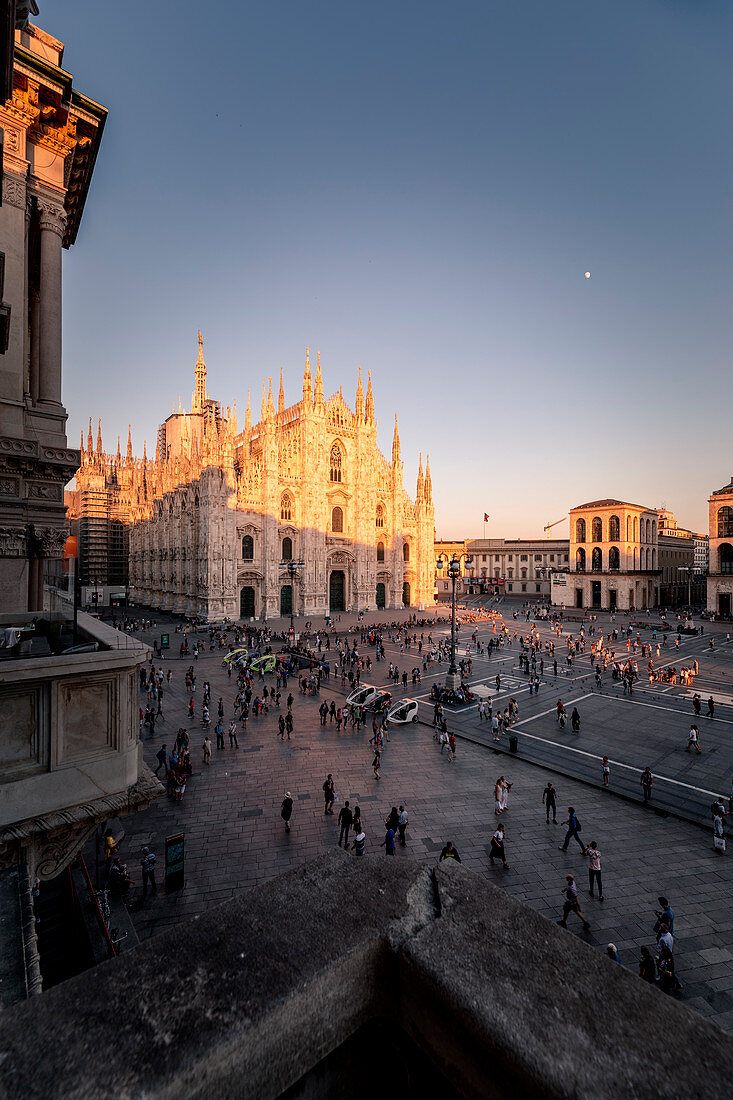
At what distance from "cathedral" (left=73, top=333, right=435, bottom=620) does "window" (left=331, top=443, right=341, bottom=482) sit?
0.12 m

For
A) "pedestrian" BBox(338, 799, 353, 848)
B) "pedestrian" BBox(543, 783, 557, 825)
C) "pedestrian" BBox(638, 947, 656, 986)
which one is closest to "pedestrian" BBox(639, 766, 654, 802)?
"pedestrian" BBox(543, 783, 557, 825)

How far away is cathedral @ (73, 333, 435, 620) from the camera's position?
1813 inches

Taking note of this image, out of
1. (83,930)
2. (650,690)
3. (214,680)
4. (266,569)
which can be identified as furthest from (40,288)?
(266,569)

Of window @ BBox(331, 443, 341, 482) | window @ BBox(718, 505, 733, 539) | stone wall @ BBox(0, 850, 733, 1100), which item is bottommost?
stone wall @ BBox(0, 850, 733, 1100)

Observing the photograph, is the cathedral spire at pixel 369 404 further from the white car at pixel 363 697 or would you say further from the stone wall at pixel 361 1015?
the stone wall at pixel 361 1015

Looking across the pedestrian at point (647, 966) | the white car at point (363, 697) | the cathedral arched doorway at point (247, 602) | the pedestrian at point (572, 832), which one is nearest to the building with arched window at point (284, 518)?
the cathedral arched doorway at point (247, 602)

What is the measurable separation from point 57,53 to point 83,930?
18508mm

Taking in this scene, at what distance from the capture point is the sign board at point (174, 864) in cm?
987

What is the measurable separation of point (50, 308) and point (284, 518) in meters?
38.4

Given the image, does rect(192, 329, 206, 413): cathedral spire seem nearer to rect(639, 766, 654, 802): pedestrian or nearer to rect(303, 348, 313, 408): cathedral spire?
rect(303, 348, 313, 408): cathedral spire

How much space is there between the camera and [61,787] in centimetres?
619

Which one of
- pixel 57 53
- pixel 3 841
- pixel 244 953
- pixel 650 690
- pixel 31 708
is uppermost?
pixel 57 53

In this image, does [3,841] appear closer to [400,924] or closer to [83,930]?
[83,930]

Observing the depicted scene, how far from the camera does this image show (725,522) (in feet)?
194
